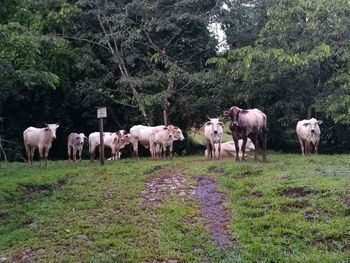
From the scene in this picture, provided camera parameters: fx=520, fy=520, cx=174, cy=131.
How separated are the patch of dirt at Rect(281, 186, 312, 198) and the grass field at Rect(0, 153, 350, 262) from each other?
0.02 metres

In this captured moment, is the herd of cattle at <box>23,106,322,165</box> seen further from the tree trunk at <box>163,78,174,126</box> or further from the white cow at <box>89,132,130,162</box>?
the tree trunk at <box>163,78,174,126</box>

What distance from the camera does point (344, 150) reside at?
23359 millimetres

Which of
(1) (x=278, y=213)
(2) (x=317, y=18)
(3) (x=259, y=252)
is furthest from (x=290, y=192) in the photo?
(2) (x=317, y=18)

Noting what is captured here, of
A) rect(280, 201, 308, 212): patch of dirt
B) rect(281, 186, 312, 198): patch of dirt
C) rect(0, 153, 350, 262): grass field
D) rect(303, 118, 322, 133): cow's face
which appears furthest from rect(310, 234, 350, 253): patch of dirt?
rect(303, 118, 322, 133): cow's face

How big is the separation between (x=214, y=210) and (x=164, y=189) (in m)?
2.06

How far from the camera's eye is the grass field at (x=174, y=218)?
7977 millimetres

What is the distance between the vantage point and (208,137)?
1800 centimetres

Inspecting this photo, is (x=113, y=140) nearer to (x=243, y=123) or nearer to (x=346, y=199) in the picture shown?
(x=243, y=123)

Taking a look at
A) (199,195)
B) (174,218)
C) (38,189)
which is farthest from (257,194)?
(38,189)

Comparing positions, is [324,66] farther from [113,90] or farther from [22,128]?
[22,128]

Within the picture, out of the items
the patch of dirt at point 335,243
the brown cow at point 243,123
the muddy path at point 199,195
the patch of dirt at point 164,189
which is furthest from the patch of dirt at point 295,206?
the brown cow at point 243,123

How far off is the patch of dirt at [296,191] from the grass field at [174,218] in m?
0.02

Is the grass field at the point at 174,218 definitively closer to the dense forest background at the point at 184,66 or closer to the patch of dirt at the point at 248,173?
the patch of dirt at the point at 248,173

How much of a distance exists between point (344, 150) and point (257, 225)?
1581 centimetres
